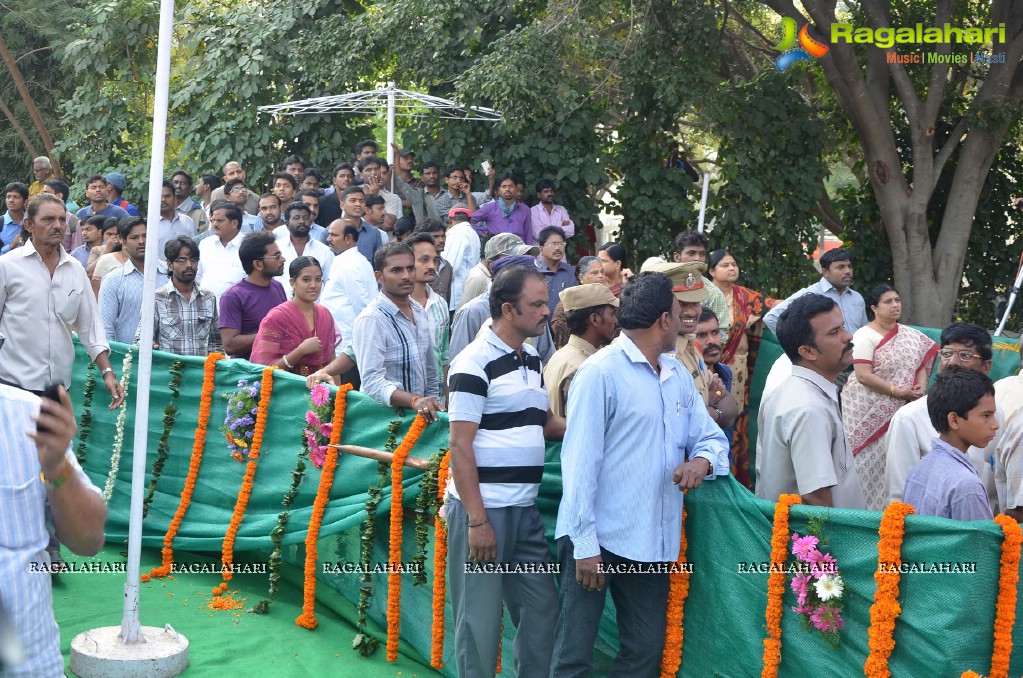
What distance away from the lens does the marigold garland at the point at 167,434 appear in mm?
6453

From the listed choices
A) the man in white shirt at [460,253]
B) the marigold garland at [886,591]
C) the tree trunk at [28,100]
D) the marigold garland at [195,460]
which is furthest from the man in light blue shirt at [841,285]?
the tree trunk at [28,100]

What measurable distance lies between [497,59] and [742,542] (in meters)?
8.21

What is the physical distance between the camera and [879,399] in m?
6.90

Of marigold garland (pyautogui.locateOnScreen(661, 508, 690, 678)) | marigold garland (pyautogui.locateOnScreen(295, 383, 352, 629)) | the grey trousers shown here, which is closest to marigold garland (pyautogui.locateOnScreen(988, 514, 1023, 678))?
marigold garland (pyautogui.locateOnScreen(661, 508, 690, 678))

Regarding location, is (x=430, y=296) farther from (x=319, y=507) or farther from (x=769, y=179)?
(x=769, y=179)

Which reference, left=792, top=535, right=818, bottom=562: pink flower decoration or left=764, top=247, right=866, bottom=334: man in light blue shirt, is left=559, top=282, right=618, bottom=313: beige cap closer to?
left=792, top=535, right=818, bottom=562: pink flower decoration

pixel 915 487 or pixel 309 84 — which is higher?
pixel 309 84

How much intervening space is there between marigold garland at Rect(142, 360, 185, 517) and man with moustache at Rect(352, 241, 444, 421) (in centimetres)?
156

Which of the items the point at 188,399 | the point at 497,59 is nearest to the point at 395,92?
the point at 497,59

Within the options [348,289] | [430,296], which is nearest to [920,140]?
[348,289]

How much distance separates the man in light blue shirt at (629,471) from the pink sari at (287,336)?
2.69 metres

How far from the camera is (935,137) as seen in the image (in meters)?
13.1

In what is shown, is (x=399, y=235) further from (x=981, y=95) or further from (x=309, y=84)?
(x=981, y=95)

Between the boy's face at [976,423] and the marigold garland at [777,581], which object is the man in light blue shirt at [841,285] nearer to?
the boy's face at [976,423]
